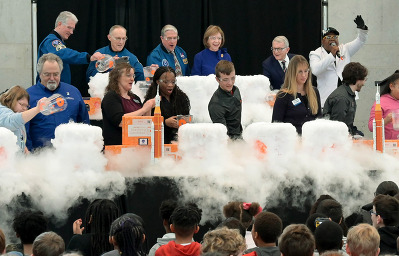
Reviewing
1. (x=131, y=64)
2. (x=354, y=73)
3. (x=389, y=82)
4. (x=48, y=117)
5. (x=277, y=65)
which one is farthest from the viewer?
(x=277, y=65)

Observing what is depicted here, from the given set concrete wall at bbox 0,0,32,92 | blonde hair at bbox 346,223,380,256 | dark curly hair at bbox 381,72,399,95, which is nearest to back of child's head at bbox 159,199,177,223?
blonde hair at bbox 346,223,380,256

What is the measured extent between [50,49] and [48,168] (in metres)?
2.83

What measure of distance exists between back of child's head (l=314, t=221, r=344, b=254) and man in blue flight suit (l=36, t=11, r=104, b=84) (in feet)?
14.5

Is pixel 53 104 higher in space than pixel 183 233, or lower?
higher

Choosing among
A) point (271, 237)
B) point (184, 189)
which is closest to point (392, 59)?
point (184, 189)

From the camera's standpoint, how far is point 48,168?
645 cm

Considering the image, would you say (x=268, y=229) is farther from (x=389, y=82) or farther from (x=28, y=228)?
(x=389, y=82)

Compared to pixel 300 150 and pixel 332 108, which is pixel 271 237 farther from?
pixel 332 108

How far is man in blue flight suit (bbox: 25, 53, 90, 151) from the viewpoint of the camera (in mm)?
7305

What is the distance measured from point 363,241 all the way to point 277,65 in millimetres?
4738

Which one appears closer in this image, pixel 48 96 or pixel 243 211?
pixel 243 211

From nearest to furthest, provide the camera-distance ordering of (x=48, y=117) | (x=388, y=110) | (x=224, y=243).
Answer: (x=224, y=243), (x=48, y=117), (x=388, y=110)

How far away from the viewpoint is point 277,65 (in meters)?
9.45

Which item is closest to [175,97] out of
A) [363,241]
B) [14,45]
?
[363,241]
